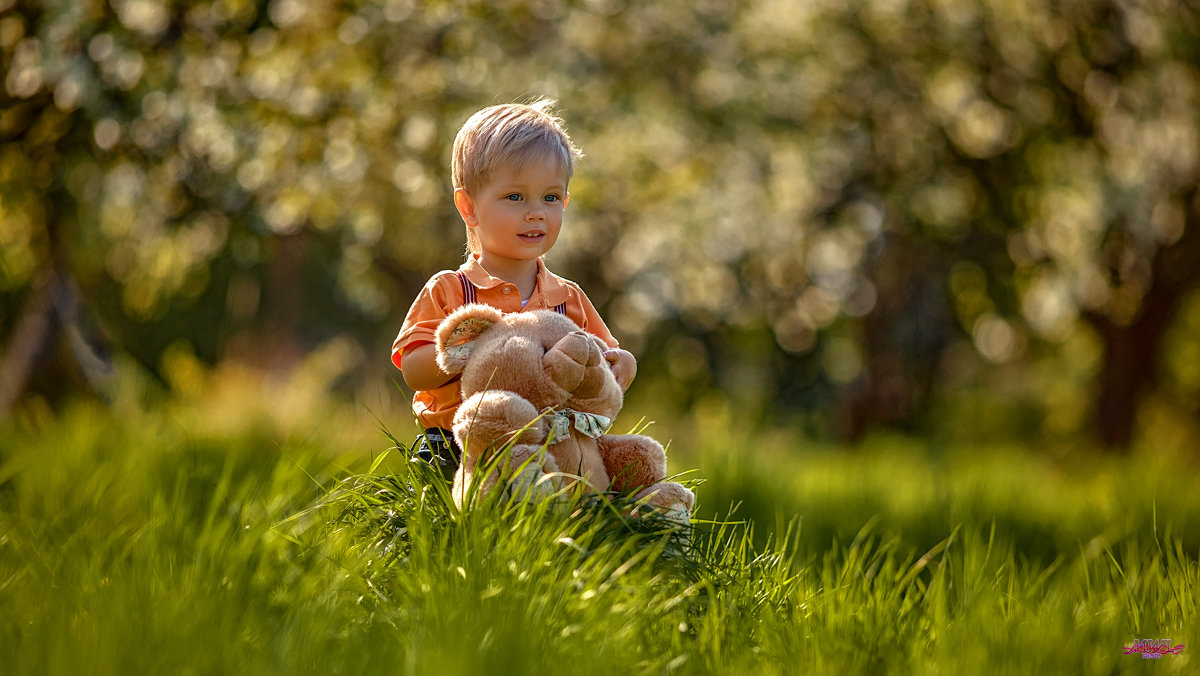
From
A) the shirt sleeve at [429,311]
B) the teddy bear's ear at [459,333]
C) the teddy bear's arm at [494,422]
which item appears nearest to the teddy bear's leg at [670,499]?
the teddy bear's arm at [494,422]

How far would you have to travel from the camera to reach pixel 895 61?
451 inches

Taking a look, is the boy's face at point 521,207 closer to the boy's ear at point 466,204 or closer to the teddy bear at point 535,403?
the boy's ear at point 466,204

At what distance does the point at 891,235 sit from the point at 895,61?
205 centimetres

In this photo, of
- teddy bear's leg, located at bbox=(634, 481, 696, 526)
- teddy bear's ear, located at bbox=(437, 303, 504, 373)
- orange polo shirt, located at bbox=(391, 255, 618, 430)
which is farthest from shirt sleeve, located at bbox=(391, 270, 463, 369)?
teddy bear's leg, located at bbox=(634, 481, 696, 526)

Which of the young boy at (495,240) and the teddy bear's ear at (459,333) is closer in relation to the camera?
the teddy bear's ear at (459,333)

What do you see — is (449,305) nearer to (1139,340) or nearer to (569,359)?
(569,359)

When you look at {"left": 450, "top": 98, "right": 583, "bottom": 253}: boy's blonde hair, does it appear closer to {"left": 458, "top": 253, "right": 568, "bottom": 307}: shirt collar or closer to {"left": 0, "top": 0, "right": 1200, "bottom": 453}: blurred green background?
{"left": 458, "top": 253, "right": 568, "bottom": 307}: shirt collar

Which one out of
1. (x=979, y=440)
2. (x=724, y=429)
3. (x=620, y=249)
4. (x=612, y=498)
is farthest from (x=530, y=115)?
(x=979, y=440)

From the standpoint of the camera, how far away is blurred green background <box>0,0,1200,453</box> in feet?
26.2

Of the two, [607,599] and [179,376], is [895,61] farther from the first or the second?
[607,599]

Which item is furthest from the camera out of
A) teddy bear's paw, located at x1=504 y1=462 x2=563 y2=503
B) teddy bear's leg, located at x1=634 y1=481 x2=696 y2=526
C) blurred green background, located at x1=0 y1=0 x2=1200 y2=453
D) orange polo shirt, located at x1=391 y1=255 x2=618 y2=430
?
blurred green background, located at x1=0 y1=0 x2=1200 y2=453

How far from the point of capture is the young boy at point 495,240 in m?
2.93

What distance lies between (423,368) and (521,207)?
0.48m

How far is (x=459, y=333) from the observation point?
111 inches
